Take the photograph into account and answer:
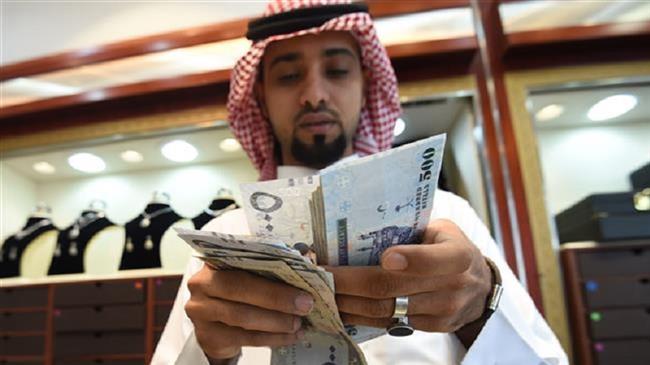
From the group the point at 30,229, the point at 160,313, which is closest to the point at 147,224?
the point at 160,313

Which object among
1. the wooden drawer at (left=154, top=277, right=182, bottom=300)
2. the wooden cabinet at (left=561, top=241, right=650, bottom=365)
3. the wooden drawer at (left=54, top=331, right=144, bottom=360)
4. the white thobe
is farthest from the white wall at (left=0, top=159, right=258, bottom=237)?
the wooden cabinet at (left=561, top=241, right=650, bottom=365)

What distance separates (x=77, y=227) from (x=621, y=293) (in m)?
1.69

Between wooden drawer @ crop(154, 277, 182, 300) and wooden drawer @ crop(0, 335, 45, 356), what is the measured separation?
45cm

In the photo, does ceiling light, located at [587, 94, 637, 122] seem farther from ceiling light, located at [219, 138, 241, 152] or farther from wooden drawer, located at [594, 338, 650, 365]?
ceiling light, located at [219, 138, 241, 152]

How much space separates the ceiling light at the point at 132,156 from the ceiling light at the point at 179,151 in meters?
0.09

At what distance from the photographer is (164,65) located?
4.89 ft

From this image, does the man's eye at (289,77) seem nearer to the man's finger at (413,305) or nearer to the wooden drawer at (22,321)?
the man's finger at (413,305)

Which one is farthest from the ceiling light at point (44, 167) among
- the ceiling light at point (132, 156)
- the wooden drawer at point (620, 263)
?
the wooden drawer at point (620, 263)

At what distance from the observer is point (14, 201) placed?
162cm

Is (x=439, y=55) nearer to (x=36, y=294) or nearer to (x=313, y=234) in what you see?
(x=313, y=234)

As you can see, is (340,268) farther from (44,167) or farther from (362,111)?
(44,167)

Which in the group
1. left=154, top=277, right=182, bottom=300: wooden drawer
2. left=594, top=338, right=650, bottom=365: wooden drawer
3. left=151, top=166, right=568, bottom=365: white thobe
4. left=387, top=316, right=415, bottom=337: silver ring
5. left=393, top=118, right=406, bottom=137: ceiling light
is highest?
left=393, top=118, right=406, bottom=137: ceiling light

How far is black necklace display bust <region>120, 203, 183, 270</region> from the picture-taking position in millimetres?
1367

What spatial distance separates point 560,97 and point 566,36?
7.0 inches
